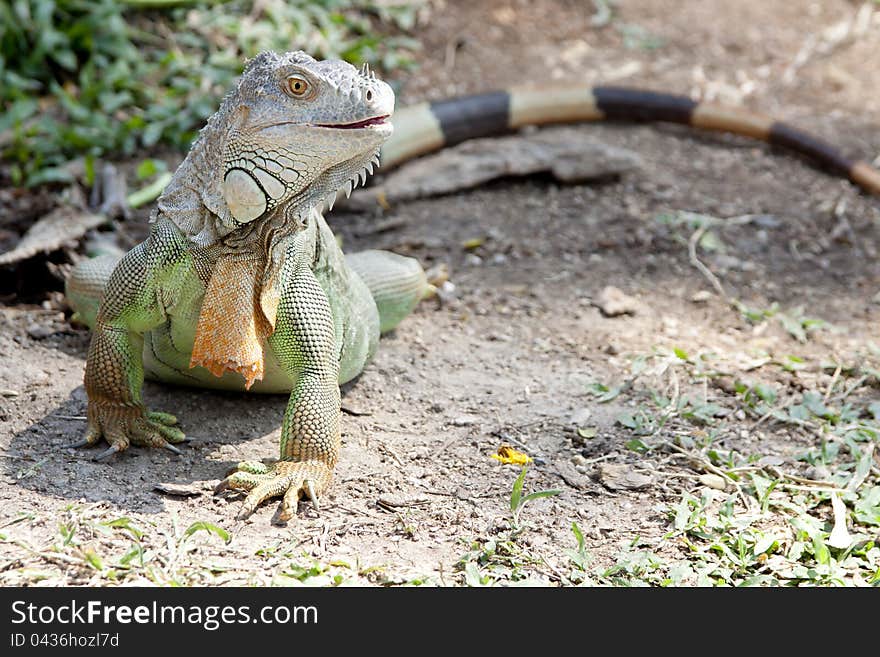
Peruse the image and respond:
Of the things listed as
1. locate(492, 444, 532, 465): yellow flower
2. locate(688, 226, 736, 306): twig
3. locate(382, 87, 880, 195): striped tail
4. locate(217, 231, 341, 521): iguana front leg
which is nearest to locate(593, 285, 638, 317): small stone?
locate(688, 226, 736, 306): twig

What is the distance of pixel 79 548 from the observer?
3494 mm

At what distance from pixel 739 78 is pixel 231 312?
6.87 m

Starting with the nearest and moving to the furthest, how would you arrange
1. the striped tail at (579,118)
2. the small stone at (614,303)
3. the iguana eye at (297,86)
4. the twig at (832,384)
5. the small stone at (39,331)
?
the iguana eye at (297,86) → the twig at (832,384) → the small stone at (39,331) → the small stone at (614,303) → the striped tail at (579,118)

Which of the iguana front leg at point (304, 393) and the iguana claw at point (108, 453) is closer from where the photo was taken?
the iguana front leg at point (304, 393)

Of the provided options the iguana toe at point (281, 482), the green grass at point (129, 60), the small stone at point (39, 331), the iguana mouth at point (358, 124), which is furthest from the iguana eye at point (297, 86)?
the green grass at point (129, 60)

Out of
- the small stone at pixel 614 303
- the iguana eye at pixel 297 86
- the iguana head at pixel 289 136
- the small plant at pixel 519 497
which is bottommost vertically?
the small stone at pixel 614 303

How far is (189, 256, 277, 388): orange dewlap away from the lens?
12.9ft

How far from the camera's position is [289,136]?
3660mm

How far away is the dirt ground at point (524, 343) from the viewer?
3791 millimetres

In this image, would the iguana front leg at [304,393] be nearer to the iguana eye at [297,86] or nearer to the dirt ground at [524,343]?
the dirt ground at [524,343]

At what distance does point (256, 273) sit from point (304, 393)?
509 millimetres

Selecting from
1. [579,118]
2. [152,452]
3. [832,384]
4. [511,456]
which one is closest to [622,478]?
[511,456]
